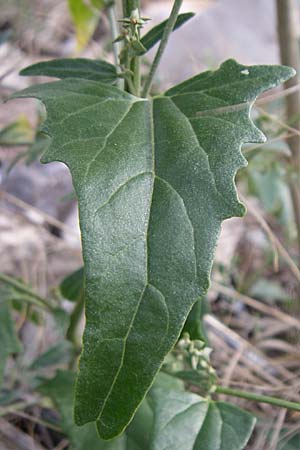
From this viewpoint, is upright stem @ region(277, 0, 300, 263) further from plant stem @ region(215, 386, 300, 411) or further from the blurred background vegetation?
plant stem @ region(215, 386, 300, 411)

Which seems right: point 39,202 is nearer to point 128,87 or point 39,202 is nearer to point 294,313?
point 294,313

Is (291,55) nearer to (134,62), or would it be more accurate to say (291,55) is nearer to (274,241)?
(274,241)

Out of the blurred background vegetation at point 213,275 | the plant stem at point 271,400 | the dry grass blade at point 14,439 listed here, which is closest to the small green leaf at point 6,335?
the blurred background vegetation at point 213,275

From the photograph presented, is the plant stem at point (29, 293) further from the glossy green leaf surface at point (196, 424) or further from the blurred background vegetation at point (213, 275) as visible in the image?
the glossy green leaf surface at point (196, 424)

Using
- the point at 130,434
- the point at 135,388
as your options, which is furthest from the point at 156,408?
the point at 135,388

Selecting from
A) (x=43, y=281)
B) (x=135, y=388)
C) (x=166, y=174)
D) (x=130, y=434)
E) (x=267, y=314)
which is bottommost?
(x=267, y=314)

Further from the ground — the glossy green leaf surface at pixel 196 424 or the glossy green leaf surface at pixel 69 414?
the glossy green leaf surface at pixel 196 424
